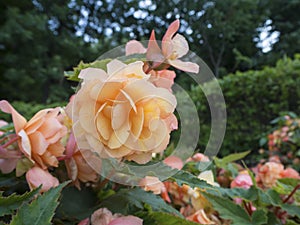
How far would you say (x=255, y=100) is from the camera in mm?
3479

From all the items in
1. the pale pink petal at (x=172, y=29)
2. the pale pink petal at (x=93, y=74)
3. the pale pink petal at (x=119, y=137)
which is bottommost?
the pale pink petal at (x=119, y=137)

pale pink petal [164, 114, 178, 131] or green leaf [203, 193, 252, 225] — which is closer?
pale pink petal [164, 114, 178, 131]

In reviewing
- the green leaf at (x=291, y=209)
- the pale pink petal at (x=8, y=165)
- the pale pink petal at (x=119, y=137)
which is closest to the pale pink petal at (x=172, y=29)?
the pale pink petal at (x=119, y=137)

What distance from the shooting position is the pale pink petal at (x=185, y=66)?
0.37 meters

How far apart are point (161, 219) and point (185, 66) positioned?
6.7 inches

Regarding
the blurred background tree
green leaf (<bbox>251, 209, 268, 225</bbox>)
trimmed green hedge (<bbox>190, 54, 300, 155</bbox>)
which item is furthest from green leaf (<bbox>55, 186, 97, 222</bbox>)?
the blurred background tree

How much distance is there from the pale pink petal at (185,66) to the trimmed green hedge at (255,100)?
2793mm

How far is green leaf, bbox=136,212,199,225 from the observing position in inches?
16.2

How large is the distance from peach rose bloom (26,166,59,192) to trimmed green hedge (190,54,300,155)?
9.25 ft

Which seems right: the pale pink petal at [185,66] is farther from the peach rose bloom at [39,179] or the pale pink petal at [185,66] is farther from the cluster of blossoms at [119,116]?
the peach rose bloom at [39,179]

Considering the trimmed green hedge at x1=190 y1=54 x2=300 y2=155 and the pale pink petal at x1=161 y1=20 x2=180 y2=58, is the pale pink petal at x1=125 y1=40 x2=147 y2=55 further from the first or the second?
the trimmed green hedge at x1=190 y1=54 x2=300 y2=155

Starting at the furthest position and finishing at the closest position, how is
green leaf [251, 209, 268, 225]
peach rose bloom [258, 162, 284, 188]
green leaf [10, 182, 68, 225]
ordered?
peach rose bloom [258, 162, 284, 188] → green leaf [251, 209, 268, 225] → green leaf [10, 182, 68, 225]

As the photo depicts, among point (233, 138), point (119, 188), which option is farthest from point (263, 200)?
point (233, 138)

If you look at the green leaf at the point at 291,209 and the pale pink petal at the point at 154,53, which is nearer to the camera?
the pale pink petal at the point at 154,53
